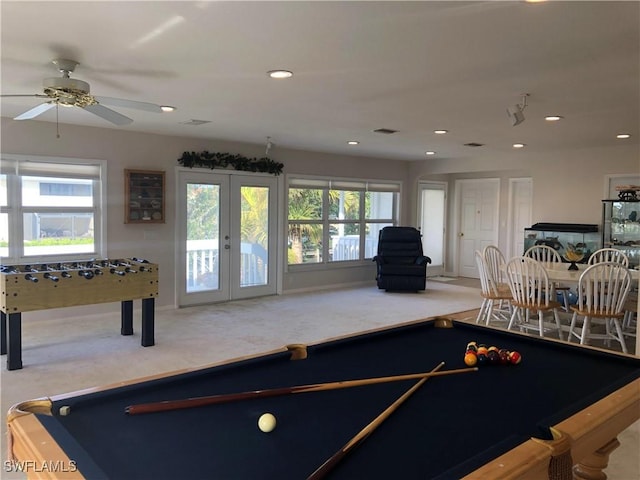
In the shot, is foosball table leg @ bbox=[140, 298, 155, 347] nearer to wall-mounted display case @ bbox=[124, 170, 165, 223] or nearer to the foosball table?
the foosball table

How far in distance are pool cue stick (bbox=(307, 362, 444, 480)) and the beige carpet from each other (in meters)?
1.62

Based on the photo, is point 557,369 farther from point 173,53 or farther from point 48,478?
point 173,53

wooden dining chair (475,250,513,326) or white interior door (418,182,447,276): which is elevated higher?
white interior door (418,182,447,276)

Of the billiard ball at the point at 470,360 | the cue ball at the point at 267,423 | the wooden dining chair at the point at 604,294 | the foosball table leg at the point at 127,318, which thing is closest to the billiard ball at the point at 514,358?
the billiard ball at the point at 470,360

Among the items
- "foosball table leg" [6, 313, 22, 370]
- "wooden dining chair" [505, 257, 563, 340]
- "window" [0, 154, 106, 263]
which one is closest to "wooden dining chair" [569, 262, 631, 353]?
"wooden dining chair" [505, 257, 563, 340]

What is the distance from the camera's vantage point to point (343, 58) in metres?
2.98

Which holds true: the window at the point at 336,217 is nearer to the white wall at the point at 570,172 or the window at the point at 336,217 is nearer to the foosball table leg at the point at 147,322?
the white wall at the point at 570,172

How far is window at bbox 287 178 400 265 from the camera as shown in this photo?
8.08 meters

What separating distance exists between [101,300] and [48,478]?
3498mm

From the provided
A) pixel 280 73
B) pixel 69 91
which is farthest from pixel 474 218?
pixel 69 91

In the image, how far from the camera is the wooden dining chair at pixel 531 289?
15.6ft

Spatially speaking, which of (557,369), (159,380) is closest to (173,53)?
(159,380)

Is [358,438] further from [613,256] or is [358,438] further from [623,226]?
[623,226]

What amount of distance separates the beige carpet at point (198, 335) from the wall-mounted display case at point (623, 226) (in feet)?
6.63
